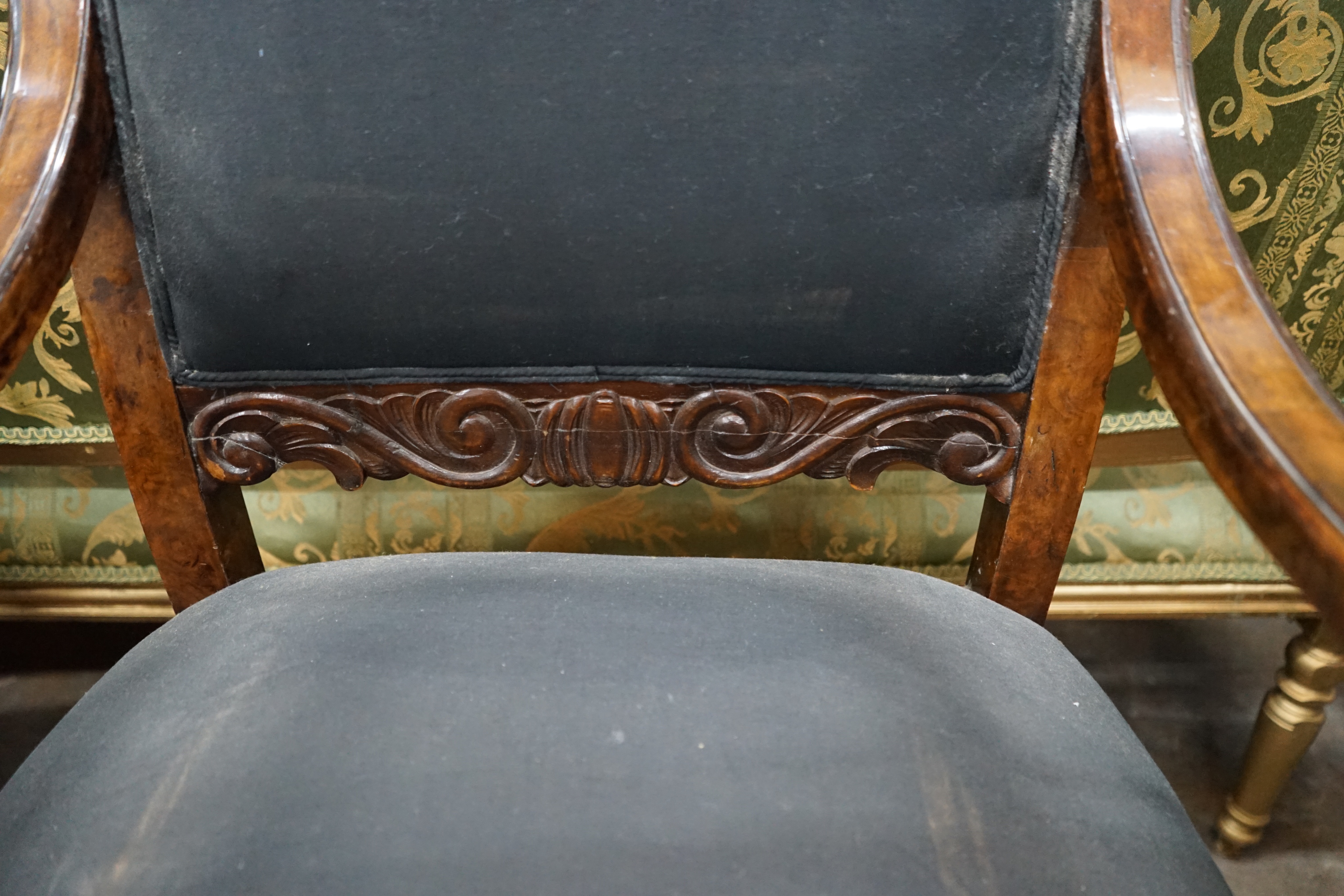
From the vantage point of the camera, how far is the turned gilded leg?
76cm

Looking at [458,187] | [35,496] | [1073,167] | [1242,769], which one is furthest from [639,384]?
[1242,769]

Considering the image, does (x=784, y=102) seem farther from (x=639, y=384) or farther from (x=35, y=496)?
(x=35, y=496)

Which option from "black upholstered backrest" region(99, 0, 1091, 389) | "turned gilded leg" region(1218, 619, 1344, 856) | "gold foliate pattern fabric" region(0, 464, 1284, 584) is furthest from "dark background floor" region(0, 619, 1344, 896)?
"black upholstered backrest" region(99, 0, 1091, 389)

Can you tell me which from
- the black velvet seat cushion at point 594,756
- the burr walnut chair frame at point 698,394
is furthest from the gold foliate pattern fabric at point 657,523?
the black velvet seat cushion at point 594,756

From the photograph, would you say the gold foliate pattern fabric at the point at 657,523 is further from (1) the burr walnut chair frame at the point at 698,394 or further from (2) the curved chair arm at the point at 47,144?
(2) the curved chair arm at the point at 47,144

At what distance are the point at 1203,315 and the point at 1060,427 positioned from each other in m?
0.13

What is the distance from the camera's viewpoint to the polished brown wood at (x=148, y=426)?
0.44 m

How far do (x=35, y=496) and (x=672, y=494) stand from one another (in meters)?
0.58

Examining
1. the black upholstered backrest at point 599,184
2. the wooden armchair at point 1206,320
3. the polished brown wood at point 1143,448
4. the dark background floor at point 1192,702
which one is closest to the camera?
the wooden armchair at point 1206,320

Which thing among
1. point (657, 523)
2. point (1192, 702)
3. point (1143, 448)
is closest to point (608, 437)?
point (657, 523)

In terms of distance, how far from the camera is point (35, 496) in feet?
2.65

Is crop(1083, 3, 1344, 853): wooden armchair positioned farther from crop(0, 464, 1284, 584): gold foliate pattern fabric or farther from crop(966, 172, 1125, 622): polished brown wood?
crop(0, 464, 1284, 584): gold foliate pattern fabric

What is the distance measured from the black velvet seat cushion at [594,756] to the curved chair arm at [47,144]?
6.8 inches

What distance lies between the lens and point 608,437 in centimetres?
48
